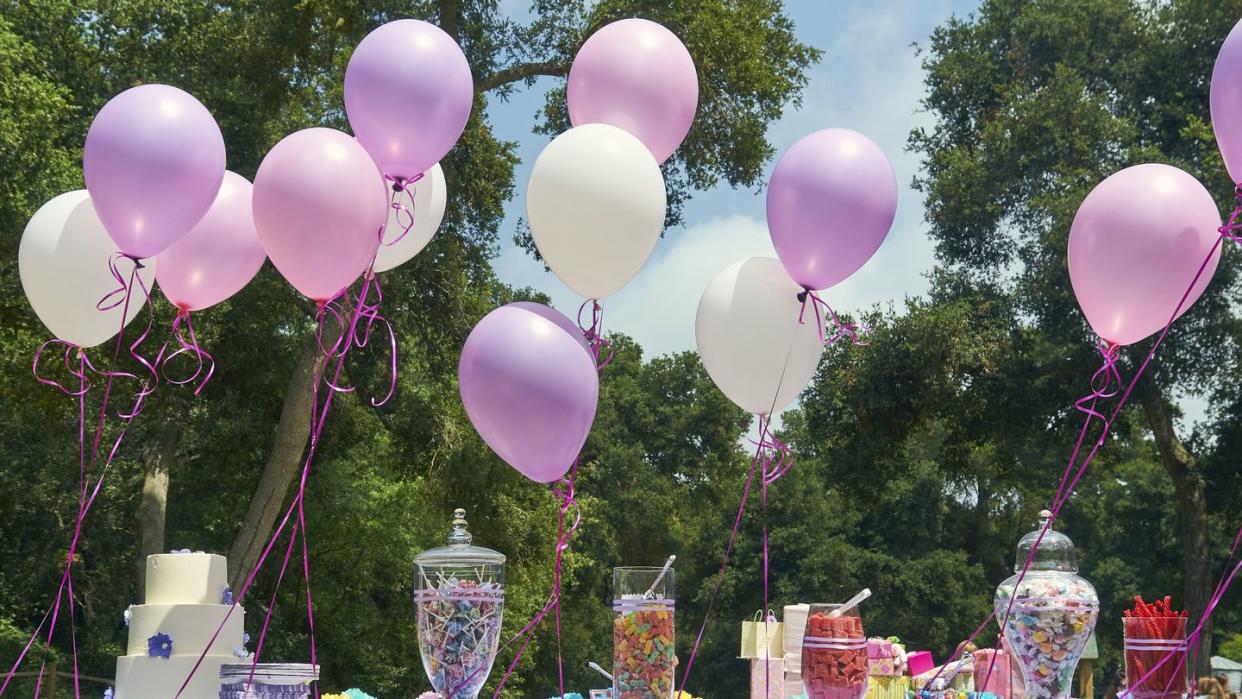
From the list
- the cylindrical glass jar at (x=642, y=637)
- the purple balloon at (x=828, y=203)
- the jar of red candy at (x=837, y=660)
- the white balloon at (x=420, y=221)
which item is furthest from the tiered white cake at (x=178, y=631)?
the jar of red candy at (x=837, y=660)

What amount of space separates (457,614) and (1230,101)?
309cm

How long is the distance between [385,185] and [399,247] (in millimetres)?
984

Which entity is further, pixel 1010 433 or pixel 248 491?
pixel 248 491

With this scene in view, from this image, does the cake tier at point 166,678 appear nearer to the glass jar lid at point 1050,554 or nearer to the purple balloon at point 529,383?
the purple balloon at point 529,383

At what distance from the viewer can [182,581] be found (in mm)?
7496

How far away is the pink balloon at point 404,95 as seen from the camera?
19.9ft

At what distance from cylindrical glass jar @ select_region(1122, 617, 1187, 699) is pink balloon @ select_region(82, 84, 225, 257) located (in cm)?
414

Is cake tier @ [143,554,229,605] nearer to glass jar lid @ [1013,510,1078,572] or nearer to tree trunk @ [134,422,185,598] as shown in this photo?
glass jar lid @ [1013,510,1078,572]

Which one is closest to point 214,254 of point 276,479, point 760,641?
point 760,641

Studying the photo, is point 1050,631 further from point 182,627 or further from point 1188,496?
point 1188,496

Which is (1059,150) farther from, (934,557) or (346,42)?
(934,557)

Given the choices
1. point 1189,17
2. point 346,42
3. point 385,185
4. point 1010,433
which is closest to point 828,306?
point 385,185

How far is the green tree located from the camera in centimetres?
1619

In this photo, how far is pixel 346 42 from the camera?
14492mm
